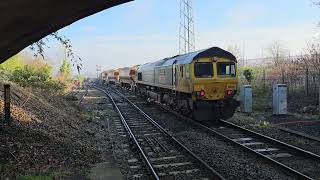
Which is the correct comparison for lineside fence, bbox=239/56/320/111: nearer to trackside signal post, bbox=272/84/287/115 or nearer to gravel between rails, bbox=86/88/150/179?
trackside signal post, bbox=272/84/287/115

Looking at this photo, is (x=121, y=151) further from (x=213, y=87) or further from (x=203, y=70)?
(x=203, y=70)

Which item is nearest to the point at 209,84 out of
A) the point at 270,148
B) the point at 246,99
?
the point at 246,99

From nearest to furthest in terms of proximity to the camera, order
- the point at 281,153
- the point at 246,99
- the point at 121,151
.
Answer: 1. the point at 281,153
2. the point at 121,151
3. the point at 246,99

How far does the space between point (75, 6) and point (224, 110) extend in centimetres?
1394

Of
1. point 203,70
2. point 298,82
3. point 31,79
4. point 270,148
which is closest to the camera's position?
point 270,148

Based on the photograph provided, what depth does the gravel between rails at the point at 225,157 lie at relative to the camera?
9492 millimetres

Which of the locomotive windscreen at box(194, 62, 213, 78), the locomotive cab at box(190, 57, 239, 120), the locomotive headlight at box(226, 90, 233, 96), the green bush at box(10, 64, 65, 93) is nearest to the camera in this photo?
the locomotive cab at box(190, 57, 239, 120)

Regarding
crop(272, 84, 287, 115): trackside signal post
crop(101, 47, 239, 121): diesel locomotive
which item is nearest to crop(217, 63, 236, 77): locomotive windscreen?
crop(101, 47, 239, 121): diesel locomotive

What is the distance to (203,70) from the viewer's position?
1842 cm

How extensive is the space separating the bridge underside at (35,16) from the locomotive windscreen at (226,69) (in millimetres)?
12652

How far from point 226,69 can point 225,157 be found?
7948 mm

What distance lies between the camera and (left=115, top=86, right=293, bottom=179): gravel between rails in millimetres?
9492

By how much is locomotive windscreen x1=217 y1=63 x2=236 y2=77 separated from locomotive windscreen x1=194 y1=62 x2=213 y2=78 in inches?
16.4

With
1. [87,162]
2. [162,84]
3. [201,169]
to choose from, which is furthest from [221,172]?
[162,84]
